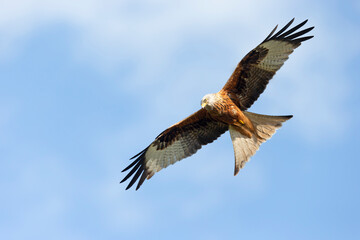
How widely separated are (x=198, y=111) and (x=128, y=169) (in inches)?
71.5

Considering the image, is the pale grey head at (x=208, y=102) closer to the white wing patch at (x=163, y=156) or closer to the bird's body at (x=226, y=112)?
the bird's body at (x=226, y=112)

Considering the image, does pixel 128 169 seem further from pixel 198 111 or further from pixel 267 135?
pixel 267 135

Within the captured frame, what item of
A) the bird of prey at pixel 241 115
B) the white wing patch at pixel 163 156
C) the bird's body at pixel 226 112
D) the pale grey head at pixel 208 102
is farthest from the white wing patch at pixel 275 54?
the white wing patch at pixel 163 156

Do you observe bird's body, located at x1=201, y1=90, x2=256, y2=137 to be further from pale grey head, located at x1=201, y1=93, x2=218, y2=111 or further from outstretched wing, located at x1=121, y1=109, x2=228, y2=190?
outstretched wing, located at x1=121, y1=109, x2=228, y2=190

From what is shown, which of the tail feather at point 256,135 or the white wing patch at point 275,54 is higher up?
the white wing patch at point 275,54

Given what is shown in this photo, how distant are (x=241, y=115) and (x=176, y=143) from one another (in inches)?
59.1

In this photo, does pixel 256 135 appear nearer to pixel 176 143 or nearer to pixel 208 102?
pixel 208 102

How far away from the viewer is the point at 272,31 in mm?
10883

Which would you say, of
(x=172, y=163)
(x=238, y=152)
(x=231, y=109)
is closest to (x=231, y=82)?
(x=231, y=109)

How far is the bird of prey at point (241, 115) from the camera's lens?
35.5 ft

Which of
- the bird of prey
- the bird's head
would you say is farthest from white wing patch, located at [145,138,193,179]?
the bird's head

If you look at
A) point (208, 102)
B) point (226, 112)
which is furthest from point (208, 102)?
point (226, 112)

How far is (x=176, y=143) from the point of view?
38.8 ft

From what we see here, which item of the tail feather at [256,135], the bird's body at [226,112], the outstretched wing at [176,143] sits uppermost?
the outstretched wing at [176,143]
